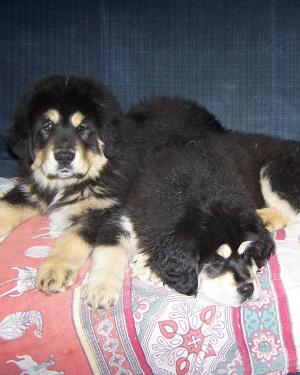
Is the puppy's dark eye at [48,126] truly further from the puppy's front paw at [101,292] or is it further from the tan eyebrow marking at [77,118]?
the puppy's front paw at [101,292]

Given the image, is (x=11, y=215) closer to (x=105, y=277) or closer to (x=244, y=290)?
(x=105, y=277)

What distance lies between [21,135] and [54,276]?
3.21ft

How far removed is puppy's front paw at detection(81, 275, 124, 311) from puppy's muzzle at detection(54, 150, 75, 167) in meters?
0.73

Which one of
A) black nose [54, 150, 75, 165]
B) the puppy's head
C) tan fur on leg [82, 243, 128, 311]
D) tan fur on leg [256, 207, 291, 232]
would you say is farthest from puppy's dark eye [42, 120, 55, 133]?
tan fur on leg [256, 207, 291, 232]

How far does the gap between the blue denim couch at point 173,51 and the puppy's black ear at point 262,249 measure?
1538mm

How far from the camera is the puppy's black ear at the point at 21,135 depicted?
2.44 meters

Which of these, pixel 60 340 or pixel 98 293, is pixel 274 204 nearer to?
pixel 98 293

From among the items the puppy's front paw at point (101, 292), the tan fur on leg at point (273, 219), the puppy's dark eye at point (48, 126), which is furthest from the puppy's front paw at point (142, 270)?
the puppy's dark eye at point (48, 126)

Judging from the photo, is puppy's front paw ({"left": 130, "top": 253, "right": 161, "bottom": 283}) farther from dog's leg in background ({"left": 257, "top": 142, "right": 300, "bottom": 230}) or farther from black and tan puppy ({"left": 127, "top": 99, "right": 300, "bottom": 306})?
dog's leg in background ({"left": 257, "top": 142, "right": 300, "bottom": 230})

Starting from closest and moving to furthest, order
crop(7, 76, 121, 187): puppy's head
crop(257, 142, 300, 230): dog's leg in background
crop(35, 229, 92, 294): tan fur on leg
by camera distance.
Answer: crop(35, 229, 92, 294): tan fur on leg
crop(7, 76, 121, 187): puppy's head
crop(257, 142, 300, 230): dog's leg in background

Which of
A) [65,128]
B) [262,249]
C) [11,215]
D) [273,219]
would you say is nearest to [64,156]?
[65,128]

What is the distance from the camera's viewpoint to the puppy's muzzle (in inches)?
90.6

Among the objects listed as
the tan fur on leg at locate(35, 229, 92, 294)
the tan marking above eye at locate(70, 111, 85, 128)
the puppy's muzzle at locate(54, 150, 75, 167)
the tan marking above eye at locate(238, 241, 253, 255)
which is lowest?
the tan fur on leg at locate(35, 229, 92, 294)

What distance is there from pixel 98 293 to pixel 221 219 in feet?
2.23
